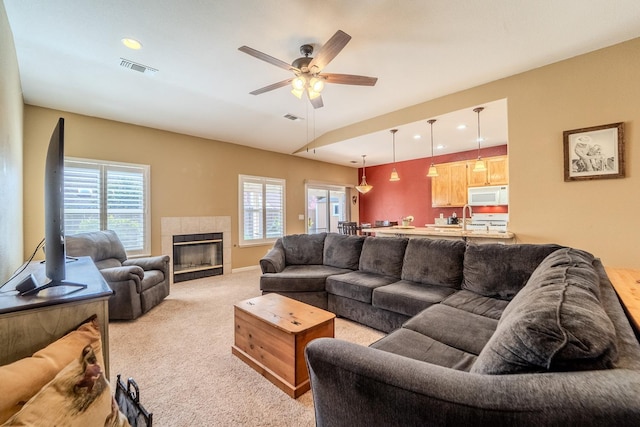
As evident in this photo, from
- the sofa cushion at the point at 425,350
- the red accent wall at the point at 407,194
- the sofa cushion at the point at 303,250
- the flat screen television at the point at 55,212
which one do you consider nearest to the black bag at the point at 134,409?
the flat screen television at the point at 55,212

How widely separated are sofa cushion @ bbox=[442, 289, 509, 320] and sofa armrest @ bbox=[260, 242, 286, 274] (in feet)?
6.80

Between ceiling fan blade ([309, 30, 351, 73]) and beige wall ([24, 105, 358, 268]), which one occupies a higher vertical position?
ceiling fan blade ([309, 30, 351, 73])

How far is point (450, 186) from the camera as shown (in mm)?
6711

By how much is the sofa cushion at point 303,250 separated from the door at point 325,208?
3.07 meters

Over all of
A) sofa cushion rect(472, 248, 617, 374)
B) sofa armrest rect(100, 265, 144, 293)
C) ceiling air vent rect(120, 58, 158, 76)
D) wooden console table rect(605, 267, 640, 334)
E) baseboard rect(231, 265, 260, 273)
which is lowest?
baseboard rect(231, 265, 260, 273)

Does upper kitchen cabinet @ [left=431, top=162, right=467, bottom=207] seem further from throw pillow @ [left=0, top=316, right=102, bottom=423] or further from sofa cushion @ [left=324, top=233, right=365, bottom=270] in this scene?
throw pillow @ [left=0, top=316, right=102, bottom=423]

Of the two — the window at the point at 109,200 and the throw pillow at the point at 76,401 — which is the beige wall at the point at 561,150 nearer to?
the throw pillow at the point at 76,401

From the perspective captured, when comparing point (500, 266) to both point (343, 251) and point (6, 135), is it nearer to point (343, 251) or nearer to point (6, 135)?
point (343, 251)

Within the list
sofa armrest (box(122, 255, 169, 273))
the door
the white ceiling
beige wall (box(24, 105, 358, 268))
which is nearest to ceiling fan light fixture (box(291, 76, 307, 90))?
the white ceiling

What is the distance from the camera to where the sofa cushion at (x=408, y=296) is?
7.82 ft

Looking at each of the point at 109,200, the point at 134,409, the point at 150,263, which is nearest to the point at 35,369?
the point at 134,409

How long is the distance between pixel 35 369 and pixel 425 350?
1721mm

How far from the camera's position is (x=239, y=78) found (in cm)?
340

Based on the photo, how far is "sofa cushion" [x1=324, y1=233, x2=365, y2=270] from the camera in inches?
141
